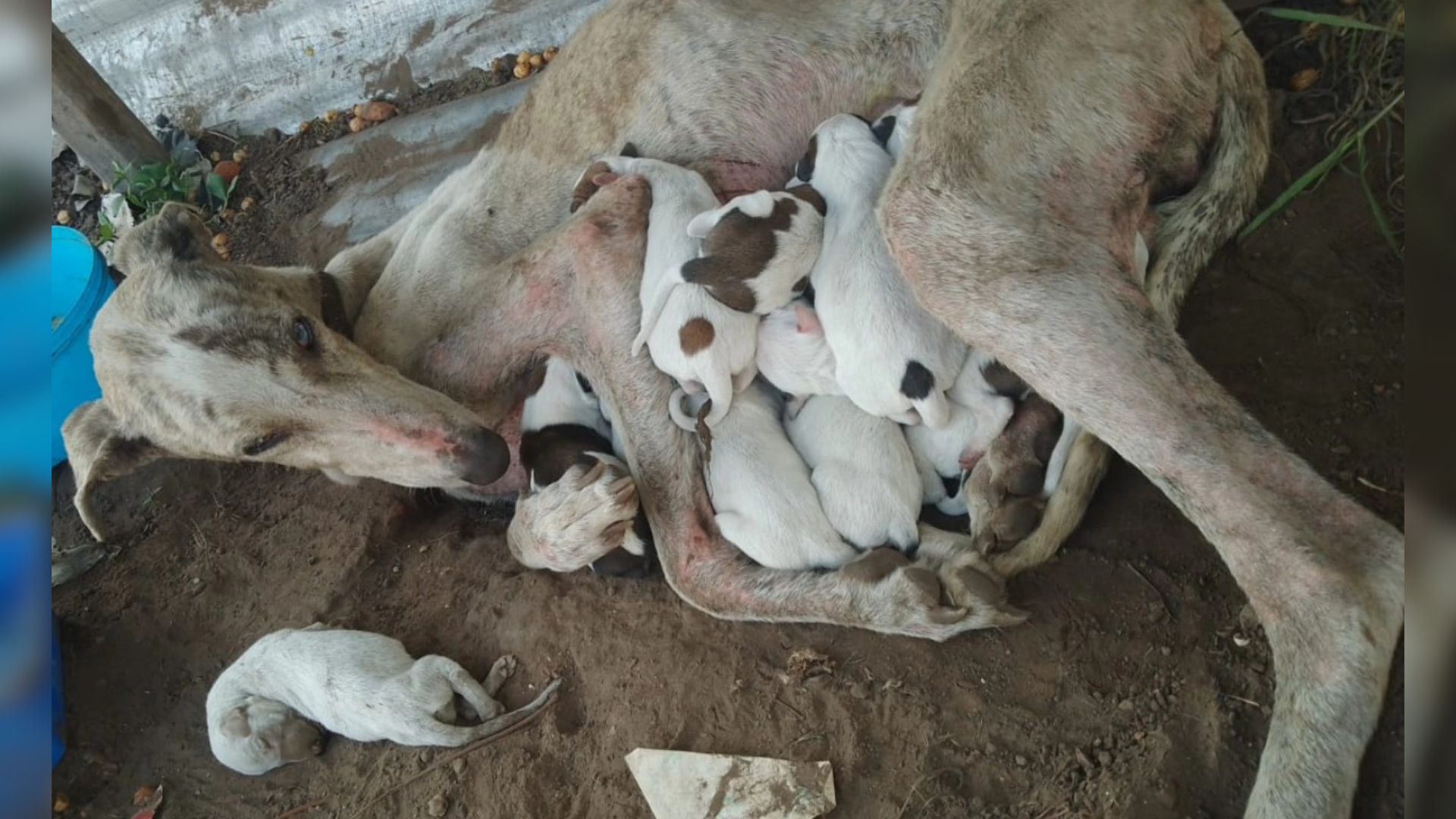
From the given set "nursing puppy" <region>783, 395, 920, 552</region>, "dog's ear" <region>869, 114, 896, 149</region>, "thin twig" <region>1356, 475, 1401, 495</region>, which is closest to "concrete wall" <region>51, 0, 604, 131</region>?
"dog's ear" <region>869, 114, 896, 149</region>

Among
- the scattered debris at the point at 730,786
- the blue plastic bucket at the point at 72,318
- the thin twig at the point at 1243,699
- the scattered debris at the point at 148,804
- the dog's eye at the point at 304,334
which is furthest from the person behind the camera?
the blue plastic bucket at the point at 72,318

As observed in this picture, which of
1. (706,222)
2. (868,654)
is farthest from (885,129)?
(868,654)

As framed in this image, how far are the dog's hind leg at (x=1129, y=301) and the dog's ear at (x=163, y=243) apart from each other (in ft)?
6.55

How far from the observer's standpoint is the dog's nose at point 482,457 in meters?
2.81

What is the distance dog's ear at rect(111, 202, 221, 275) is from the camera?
290 cm

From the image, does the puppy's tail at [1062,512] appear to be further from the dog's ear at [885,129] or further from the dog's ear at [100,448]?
the dog's ear at [100,448]

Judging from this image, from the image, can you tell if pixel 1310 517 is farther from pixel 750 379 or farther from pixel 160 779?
pixel 160 779

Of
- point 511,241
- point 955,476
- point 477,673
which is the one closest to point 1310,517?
point 955,476

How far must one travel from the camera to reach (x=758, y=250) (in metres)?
2.72

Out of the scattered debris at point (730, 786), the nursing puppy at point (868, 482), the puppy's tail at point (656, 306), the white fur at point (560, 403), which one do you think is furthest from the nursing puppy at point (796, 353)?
the scattered debris at point (730, 786)

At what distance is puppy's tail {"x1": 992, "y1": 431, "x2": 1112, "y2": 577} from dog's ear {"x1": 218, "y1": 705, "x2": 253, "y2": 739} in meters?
2.19

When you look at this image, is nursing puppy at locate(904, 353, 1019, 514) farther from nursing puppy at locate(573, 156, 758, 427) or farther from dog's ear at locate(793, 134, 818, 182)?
dog's ear at locate(793, 134, 818, 182)

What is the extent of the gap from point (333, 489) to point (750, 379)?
169 cm

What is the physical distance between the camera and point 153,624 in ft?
11.7
